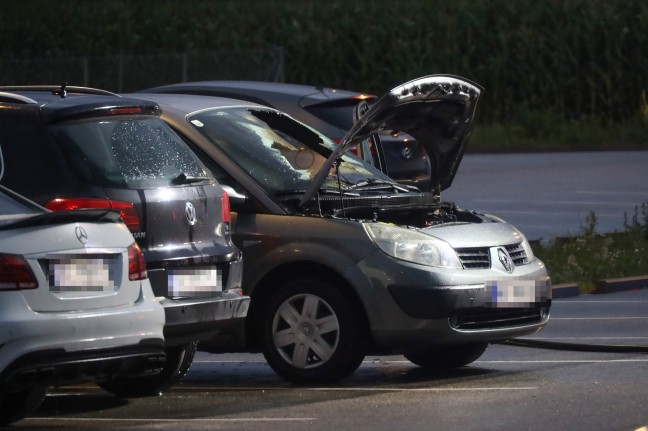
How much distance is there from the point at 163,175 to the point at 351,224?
1381 millimetres

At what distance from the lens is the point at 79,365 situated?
770 centimetres

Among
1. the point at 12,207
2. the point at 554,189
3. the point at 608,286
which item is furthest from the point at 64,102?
the point at 554,189

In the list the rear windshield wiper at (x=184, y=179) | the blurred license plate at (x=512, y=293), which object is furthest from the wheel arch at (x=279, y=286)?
the rear windshield wiper at (x=184, y=179)

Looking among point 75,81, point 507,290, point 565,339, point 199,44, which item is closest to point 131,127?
point 507,290

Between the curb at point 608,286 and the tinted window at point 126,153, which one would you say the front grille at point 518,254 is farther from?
the curb at point 608,286

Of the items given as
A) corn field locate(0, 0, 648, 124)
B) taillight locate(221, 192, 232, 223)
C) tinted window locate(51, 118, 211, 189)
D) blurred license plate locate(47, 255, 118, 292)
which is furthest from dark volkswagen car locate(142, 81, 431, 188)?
corn field locate(0, 0, 648, 124)

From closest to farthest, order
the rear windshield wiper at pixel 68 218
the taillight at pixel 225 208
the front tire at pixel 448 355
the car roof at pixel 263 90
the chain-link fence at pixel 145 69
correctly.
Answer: the rear windshield wiper at pixel 68 218
the taillight at pixel 225 208
the front tire at pixel 448 355
the car roof at pixel 263 90
the chain-link fence at pixel 145 69

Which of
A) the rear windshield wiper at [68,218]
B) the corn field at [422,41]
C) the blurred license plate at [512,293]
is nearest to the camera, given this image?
the rear windshield wiper at [68,218]

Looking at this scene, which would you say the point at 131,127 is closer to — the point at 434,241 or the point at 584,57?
the point at 434,241

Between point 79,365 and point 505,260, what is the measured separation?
333 cm

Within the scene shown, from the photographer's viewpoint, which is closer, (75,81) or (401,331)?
(401,331)

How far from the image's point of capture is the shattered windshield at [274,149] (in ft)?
33.9

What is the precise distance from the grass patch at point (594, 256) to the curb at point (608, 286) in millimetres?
82

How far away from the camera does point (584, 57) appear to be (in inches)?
1626
